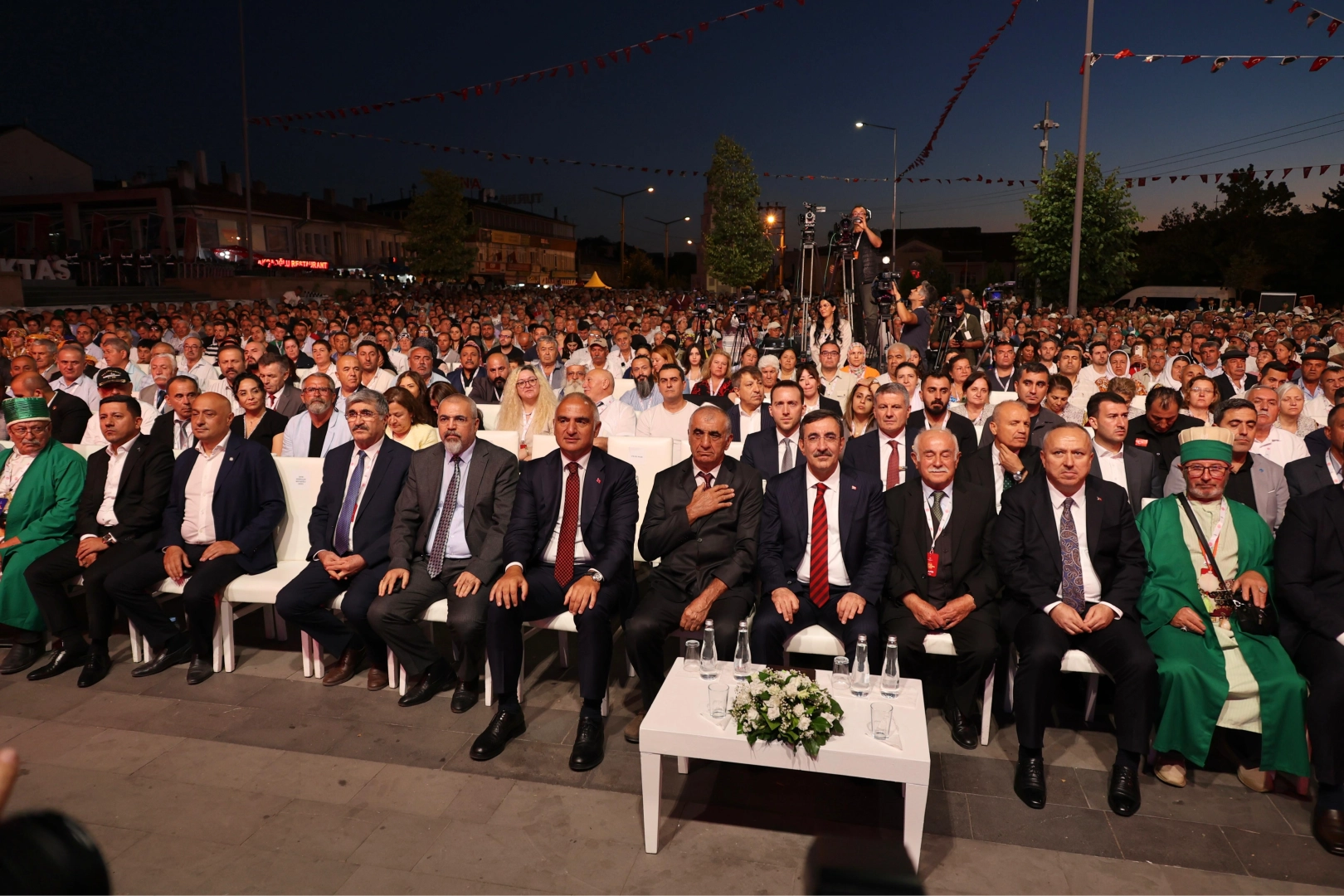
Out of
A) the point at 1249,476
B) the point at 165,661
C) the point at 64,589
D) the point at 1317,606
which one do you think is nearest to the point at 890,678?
the point at 1317,606

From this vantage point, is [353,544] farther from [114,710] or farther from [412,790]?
[412,790]

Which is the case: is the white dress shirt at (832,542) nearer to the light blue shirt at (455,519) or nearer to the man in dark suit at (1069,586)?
the man in dark suit at (1069,586)

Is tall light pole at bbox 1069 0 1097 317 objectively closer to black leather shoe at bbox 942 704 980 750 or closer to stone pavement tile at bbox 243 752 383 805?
black leather shoe at bbox 942 704 980 750

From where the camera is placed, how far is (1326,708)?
328 cm

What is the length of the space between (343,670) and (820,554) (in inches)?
103

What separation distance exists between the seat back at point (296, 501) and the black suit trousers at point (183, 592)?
333 millimetres

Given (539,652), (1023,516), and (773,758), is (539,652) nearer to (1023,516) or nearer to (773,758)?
(773,758)

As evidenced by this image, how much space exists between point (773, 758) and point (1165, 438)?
4.12m

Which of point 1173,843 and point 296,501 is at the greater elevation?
point 296,501

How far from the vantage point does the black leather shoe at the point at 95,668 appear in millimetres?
4465

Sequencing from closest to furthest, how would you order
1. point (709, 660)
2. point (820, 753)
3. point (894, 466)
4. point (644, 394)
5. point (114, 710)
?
point (820, 753), point (709, 660), point (114, 710), point (894, 466), point (644, 394)

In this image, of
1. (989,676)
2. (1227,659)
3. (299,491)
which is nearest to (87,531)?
(299,491)

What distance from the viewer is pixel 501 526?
4469 millimetres

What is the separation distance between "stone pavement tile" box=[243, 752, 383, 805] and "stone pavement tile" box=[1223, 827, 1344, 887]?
3.40 m
